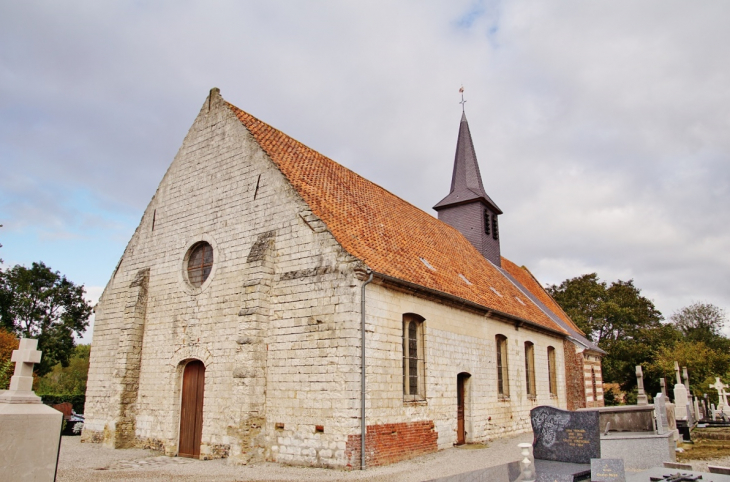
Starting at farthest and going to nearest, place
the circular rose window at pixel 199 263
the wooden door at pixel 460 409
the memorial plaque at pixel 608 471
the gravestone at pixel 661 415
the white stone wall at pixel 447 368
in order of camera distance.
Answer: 1. the wooden door at pixel 460 409
2. the circular rose window at pixel 199 263
3. the gravestone at pixel 661 415
4. the white stone wall at pixel 447 368
5. the memorial plaque at pixel 608 471

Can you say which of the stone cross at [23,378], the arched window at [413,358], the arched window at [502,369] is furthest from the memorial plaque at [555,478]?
the arched window at [502,369]

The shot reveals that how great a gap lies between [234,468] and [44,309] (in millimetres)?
40924

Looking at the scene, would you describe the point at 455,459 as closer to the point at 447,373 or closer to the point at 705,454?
the point at 447,373

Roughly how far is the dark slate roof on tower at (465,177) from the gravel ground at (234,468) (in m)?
14.9

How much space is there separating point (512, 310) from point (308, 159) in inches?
361

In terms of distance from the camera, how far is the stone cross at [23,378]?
4430mm

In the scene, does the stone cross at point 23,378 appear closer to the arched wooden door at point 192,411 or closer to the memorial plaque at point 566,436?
the arched wooden door at point 192,411

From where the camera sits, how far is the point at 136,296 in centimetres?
1492

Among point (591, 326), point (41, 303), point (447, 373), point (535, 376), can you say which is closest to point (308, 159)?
point (447, 373)

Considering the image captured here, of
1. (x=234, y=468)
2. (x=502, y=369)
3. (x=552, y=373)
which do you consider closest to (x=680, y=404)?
(x=552, y=373)

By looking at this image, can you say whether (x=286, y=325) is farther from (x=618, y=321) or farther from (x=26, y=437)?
(x=618, y=321)

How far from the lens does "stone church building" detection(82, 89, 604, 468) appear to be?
36.7 ft

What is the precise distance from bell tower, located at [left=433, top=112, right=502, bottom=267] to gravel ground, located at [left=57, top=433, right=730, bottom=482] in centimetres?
1369

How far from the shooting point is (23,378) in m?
4.65
